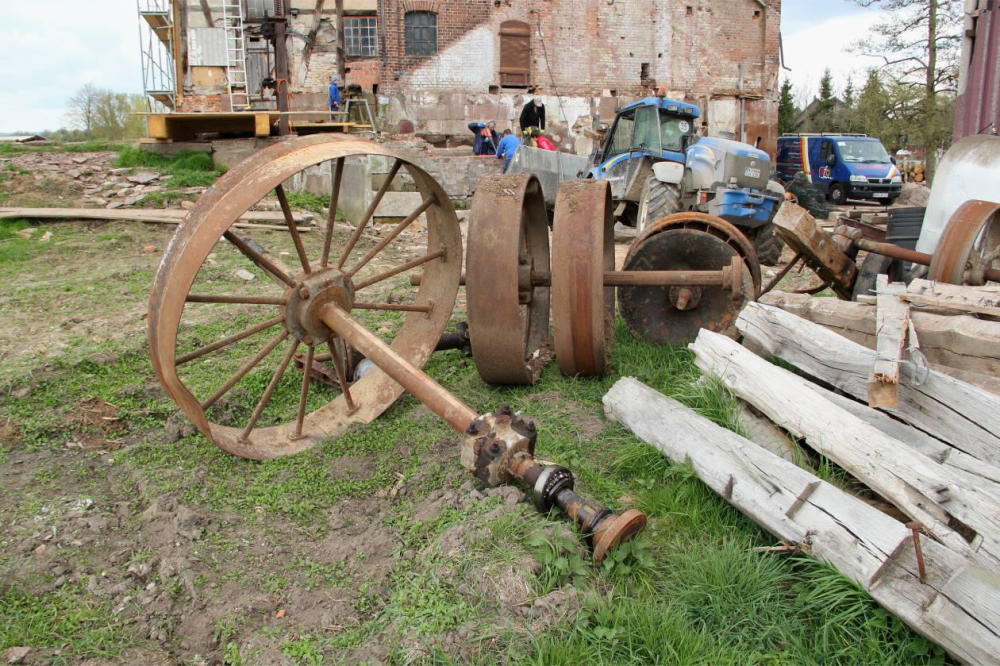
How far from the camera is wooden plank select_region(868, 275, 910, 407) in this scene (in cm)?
290

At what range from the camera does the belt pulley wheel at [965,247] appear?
4.32 m

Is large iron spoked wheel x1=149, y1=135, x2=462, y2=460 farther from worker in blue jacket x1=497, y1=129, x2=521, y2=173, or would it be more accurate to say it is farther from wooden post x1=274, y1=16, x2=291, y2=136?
wooden post x1=274, y1=16, x2=291, y2=136

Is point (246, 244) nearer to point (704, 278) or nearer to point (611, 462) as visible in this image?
point (611, 462)

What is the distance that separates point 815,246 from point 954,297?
4.61 ft

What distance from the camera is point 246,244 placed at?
3883 millimetres

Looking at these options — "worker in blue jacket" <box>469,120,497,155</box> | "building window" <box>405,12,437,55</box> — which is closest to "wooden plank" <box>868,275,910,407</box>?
"worker in blue jacket" <box>469,120,497,155</box>

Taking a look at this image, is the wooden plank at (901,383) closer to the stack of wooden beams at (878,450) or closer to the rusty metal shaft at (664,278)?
the stack of wooden beams at (878,450)

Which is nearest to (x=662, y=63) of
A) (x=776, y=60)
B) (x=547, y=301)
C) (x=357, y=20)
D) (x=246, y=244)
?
(x=776, y=60)

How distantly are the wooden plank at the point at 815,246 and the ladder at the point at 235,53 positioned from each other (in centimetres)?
1716

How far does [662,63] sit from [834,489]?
70.0ft

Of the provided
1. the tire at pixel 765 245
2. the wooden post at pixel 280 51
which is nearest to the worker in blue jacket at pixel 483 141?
the wooden post at pixel 280 51

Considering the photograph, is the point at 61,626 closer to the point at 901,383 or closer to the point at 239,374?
the point at 239,374

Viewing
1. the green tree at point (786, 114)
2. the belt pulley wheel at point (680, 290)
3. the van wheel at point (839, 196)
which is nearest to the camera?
the belt pulley wheel at point (680, 290)

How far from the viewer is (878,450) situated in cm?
283
